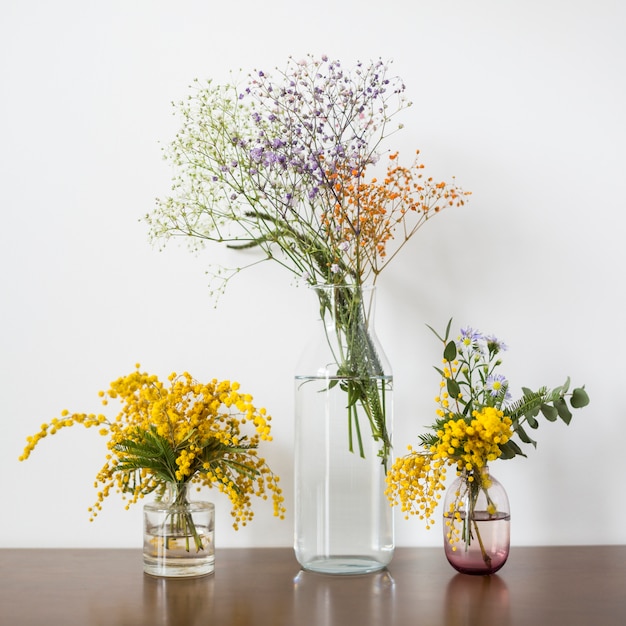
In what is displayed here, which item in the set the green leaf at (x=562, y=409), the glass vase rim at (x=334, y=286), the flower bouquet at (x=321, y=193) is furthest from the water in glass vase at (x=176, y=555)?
the green leaf at (x=562, y=409)

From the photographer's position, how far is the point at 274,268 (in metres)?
1.38

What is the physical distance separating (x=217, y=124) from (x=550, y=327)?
69 cm

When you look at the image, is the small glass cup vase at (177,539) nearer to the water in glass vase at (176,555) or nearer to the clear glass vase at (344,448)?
the water in glass vase at (176,555)

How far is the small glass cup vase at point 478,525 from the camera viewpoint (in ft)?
3.71

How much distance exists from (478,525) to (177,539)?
0.44 metres

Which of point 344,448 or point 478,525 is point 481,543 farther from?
point 344,448

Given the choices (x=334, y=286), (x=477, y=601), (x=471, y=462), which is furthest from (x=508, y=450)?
(x=334, y=286)

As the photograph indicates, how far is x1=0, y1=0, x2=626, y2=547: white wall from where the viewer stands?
1.36 m

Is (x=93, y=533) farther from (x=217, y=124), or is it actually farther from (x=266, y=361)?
(x=217, y=124)

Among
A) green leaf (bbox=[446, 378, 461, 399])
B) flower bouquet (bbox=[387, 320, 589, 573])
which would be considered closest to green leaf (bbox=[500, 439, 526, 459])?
flower bouquet (bbox=[387, 320, 589, 573])

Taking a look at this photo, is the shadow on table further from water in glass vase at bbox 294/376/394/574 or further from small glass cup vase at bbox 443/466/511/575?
water in glass vase at bbox 294/376/394/574

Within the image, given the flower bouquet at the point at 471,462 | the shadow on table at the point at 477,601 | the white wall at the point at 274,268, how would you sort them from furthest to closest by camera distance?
the white wall at the point at 274,268
the flower bouquet at the point at 471,462
the shadow on table at the point at 477,601

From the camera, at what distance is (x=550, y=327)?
1395 mm

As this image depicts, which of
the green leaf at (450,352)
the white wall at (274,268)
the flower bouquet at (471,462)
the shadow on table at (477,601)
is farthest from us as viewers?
the white wall at (274,268)
